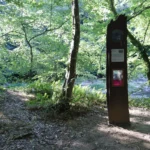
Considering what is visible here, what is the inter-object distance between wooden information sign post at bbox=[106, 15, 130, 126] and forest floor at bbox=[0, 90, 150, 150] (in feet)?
0.99

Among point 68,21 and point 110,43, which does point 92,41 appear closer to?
point 68,21

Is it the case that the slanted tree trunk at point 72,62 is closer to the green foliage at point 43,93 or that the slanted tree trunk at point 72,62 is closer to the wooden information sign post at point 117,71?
the green foliage at point 43,93

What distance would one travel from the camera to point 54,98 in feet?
20.1

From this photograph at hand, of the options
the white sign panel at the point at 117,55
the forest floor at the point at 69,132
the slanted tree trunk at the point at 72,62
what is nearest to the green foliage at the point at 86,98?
the forest floor at the point at 69,132

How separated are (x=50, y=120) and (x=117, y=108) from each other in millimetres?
1540

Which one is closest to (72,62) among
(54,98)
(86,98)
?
(54,98)

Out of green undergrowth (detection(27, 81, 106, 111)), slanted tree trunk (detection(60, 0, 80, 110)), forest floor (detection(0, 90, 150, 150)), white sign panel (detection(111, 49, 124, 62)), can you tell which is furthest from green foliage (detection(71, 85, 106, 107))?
white sign panel (detection(111, 49, 124, 62))

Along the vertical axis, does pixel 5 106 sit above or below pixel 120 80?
below

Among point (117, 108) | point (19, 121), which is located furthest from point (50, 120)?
point (117, 108)

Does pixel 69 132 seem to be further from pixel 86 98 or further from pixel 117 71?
pixel 86 98

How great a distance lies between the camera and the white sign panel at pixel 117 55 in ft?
16.5

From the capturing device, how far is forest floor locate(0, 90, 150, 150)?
13.8 ft

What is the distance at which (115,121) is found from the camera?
17.2 feet

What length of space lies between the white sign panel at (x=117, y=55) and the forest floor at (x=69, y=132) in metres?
1.42
